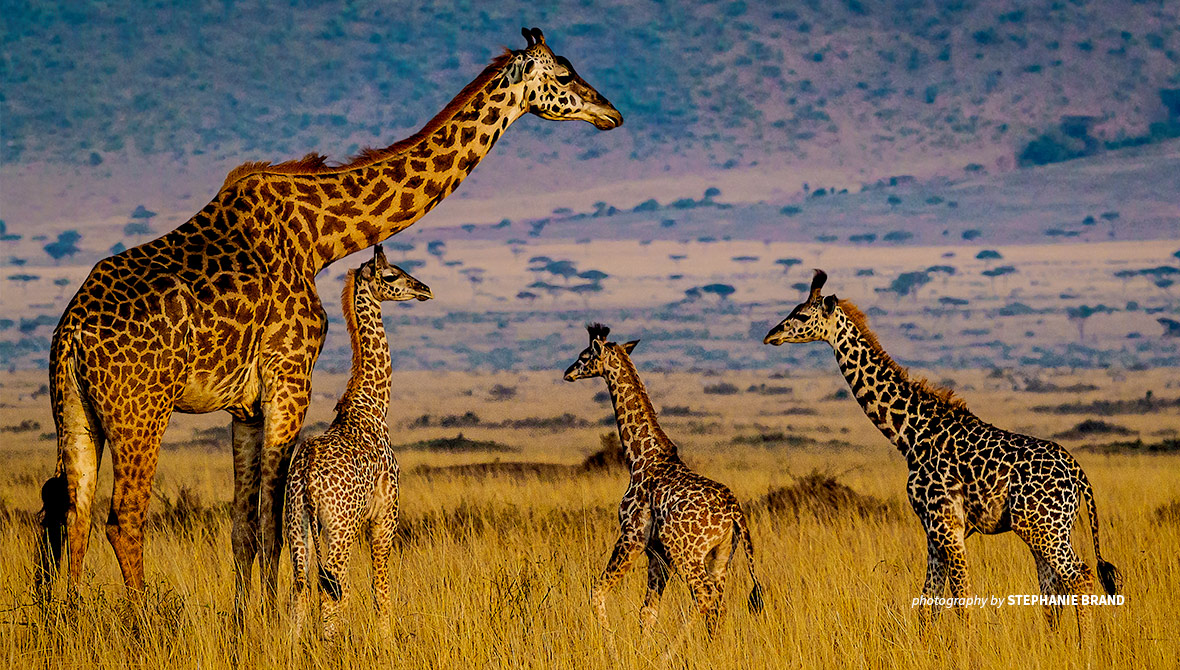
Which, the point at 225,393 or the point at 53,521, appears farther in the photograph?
the point at 225,393

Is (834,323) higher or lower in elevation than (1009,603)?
higher

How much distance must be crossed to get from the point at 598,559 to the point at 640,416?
1.98 m

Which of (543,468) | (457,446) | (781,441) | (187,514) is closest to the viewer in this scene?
(187,514)

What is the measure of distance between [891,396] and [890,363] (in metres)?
0.29

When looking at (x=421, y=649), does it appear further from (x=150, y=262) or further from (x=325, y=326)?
(x=150, y=262)

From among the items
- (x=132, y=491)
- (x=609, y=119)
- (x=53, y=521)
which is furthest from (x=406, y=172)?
(x=53, y=521)

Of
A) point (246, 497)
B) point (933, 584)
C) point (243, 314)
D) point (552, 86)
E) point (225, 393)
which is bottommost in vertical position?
point (933, 584)

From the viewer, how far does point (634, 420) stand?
908cm

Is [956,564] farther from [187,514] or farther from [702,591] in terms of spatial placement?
[187,514]

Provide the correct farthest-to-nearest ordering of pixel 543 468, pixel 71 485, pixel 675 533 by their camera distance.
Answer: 1. pixel 543 468
2. pixel 675 533
3. pixel 71 485

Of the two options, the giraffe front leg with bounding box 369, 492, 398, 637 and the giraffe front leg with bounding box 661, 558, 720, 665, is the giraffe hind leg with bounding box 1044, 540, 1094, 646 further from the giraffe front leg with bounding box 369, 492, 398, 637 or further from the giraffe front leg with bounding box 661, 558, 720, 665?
the giraffe front leg with bounding box 369, 492, 398, 637

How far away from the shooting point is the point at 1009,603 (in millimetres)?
8492

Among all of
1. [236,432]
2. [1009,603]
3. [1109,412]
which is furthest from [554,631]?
[1109,412]

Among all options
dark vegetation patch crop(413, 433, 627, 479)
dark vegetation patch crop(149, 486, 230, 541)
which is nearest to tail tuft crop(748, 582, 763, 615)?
dark vegetation patch crop(149, 486, 230, 541)
